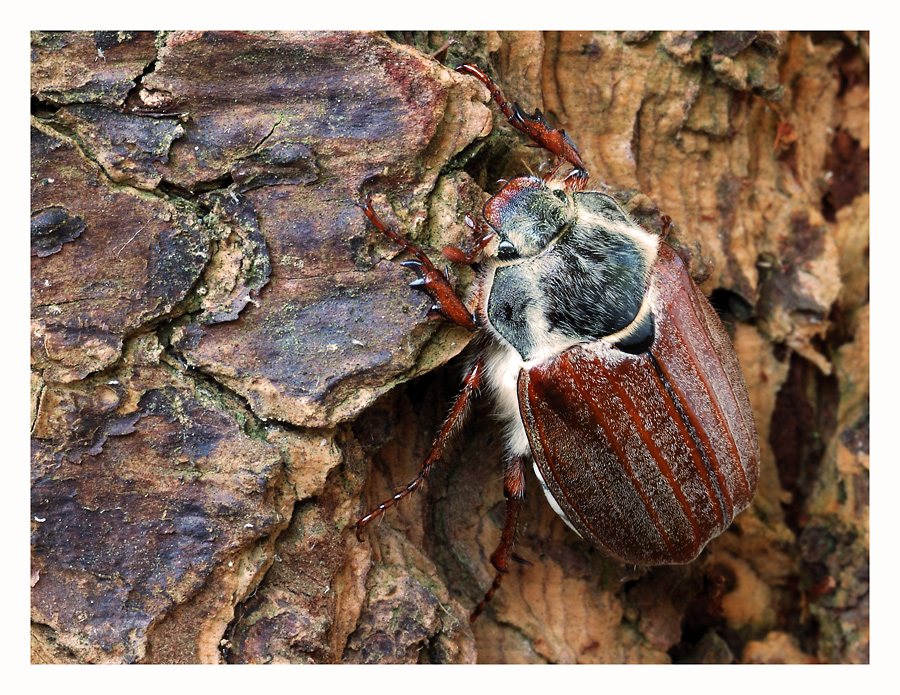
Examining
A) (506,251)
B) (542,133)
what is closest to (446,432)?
(506,251)

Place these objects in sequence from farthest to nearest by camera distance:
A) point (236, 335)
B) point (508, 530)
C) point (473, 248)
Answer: point (508, 530), point (473, 248), point (236, 335)

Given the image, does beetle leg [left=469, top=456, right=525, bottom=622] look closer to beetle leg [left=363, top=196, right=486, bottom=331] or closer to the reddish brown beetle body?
the reddish brown beetle body

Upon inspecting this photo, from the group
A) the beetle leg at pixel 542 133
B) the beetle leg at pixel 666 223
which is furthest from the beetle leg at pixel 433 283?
the beetle leg at pixel 666 223

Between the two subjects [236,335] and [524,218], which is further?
[524,218]

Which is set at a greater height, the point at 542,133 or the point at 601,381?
the point at 542,133

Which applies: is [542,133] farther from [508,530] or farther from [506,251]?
[508,530]

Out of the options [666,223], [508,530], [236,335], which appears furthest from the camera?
[666,223]

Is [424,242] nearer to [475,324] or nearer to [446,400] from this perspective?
[475,324]
